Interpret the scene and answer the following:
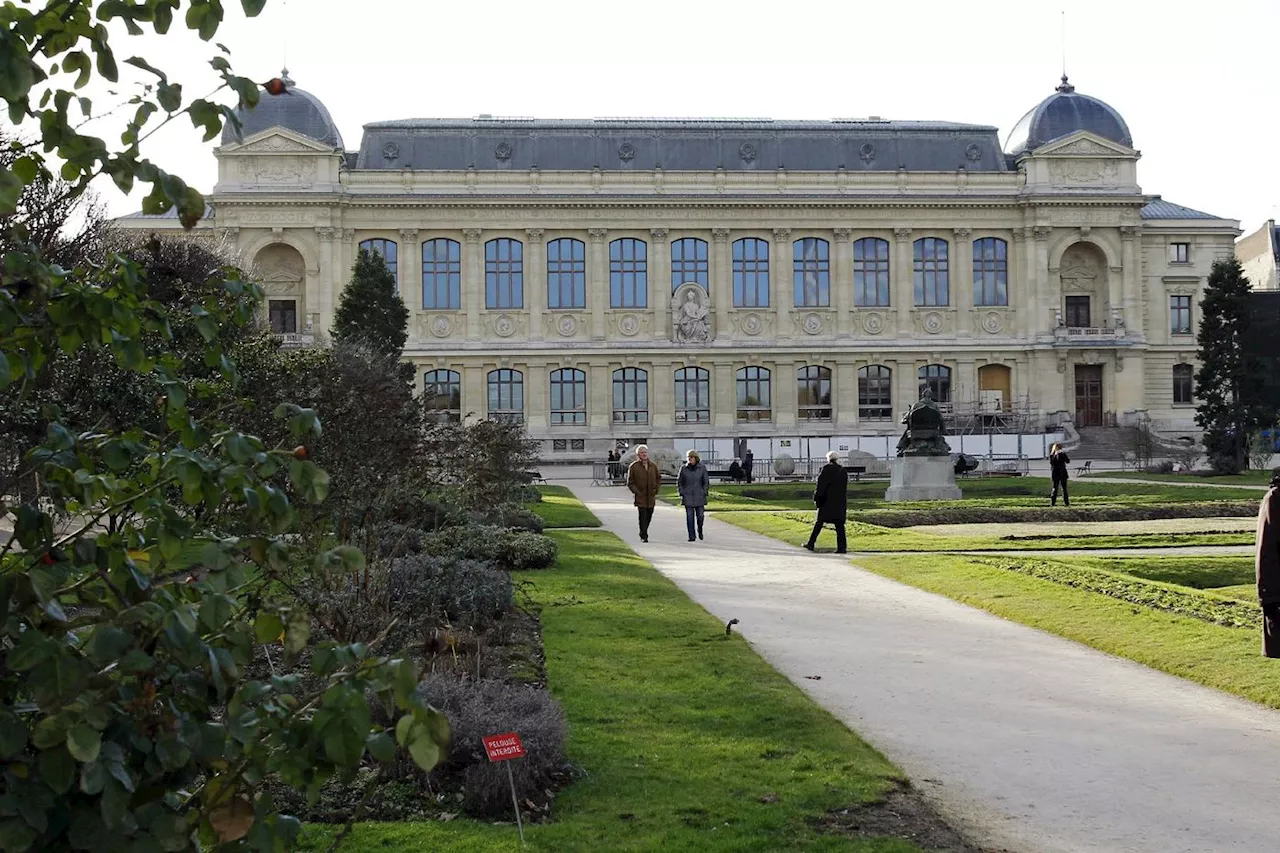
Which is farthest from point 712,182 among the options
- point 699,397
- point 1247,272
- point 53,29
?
point 53,29

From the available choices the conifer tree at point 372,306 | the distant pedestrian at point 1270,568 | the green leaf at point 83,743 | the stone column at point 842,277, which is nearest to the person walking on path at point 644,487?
the distant pedestrian at point 1270,568

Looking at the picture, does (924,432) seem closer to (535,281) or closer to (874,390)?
(874,390)

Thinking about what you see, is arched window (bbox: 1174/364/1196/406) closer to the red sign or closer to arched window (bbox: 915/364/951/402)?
arched window (bbox: 915/364/951/402)

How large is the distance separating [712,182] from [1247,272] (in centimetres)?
4729

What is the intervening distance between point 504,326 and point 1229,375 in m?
36.0

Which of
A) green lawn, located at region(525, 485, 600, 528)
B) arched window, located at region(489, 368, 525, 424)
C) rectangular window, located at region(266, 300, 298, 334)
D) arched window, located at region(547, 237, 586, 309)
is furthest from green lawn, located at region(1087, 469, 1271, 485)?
rectangular window, located at region(266, 300, 298, 334)

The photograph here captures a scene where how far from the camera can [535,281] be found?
72.3 metres

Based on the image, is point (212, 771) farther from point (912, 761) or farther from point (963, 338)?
point (963, 338)

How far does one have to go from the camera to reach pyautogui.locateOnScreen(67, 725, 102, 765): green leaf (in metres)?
2.74

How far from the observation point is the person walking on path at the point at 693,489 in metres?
25.6

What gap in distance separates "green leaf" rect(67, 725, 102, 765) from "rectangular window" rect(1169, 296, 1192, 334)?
80.9 metres

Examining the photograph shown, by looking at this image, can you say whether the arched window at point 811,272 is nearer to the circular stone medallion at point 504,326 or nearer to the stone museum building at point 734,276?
the stone museum building at point 734,276

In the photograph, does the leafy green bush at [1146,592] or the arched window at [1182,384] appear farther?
the arched window at [1182,384]

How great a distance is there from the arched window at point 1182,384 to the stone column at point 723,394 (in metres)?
25.6
